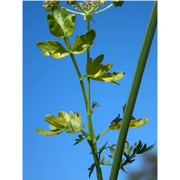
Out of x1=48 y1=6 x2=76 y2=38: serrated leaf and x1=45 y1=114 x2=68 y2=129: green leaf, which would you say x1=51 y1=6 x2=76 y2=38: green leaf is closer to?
x1=48 y1=6 x2=76 y2=38: serrated leaf

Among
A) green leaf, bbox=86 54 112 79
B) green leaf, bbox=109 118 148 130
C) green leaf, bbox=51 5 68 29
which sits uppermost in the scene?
green leaf, bbox=51 5 68 29

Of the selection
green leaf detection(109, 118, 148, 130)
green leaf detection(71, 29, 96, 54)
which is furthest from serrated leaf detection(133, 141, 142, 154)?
green leaf detection(71, 29, 96, 54)

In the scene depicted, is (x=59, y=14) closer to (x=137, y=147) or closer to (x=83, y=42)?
(x=83, y=42)

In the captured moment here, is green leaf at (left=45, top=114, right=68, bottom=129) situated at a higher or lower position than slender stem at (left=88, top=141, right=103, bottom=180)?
higher

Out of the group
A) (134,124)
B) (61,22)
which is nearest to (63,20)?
(61,22)
